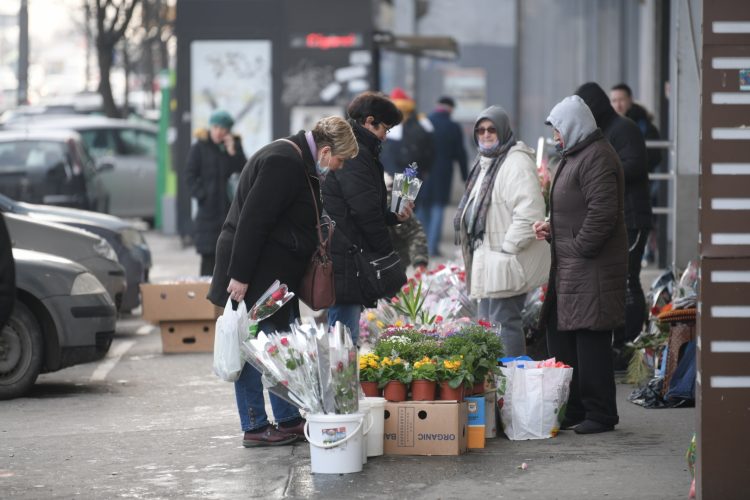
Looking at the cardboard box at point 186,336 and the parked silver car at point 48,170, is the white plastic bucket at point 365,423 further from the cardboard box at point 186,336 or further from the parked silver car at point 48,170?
the parked silver car at point 48,170

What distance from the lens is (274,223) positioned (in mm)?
7367

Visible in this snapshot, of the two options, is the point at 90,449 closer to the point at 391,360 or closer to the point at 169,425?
the point at 169,425

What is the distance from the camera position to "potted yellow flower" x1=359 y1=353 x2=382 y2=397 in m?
7.53

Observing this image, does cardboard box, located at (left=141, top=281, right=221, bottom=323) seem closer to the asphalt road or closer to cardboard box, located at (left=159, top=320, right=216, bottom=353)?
cardboard box, located at (left=159, top=320, right=216, bottom=353)

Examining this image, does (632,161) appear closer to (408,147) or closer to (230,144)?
(230,144)

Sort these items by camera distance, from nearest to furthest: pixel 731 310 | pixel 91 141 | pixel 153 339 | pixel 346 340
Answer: pixel 731 310, pixel 346 340, pixel 153 339, pixel 91 141

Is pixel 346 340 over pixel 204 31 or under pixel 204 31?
under

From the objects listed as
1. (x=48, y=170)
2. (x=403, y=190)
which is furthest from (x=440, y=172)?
(x=403, y=190)

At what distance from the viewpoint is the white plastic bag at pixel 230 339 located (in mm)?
7344

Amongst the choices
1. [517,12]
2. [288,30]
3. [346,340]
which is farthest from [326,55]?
[346,340]

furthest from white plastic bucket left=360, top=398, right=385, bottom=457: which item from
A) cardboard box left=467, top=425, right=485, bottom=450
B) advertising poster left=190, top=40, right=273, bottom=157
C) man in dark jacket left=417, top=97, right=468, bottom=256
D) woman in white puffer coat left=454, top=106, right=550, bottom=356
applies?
advertising poster left=190, top=40, right=273, bottom=157

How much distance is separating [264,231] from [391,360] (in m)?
0.91

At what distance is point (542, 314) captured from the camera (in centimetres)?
815

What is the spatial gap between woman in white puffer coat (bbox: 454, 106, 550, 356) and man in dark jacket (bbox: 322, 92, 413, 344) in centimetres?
77
